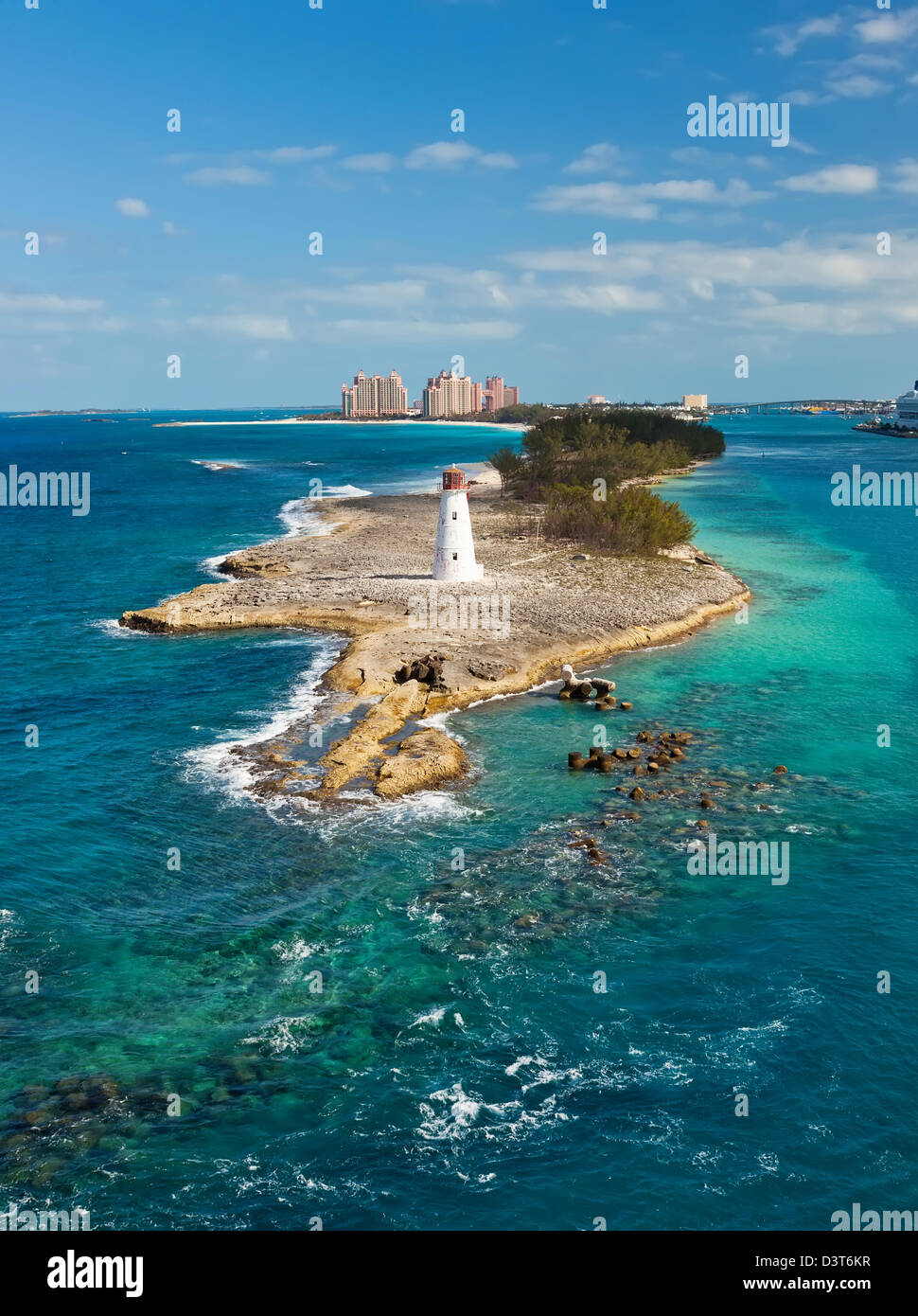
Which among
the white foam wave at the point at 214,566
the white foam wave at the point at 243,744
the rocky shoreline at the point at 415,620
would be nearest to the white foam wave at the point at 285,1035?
the rocky shoreline at the point at 415,620

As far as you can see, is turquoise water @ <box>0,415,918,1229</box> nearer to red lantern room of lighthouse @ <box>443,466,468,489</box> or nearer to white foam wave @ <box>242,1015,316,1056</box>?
white foam wave @ <box>242,1015,316,1056</box>

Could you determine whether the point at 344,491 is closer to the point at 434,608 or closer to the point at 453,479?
the point at 453,479

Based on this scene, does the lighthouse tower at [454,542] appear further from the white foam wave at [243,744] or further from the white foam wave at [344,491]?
the white foam wave at [344,491]

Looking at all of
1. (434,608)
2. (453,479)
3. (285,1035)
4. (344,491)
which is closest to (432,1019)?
(285,1035)

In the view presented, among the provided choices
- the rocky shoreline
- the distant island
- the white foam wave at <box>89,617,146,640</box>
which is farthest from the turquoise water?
the white foam wave at <box>89,617,146,640</box>

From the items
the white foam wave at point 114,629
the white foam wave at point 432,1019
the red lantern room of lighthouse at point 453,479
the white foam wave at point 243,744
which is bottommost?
the white foam wave at point 432,1019
